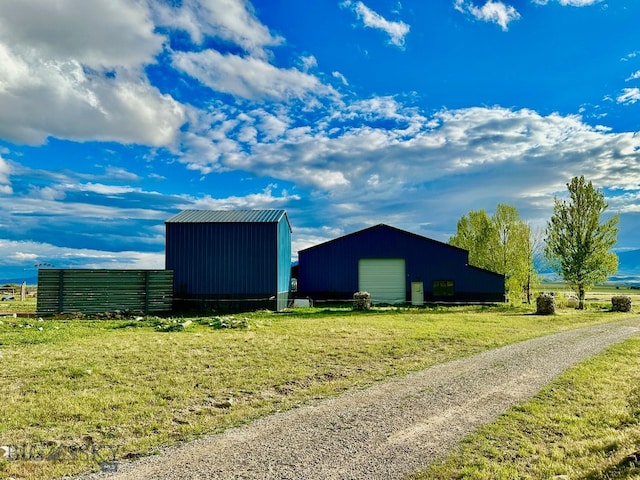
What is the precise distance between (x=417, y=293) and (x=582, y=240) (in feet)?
50.1

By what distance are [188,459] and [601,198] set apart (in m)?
41.5

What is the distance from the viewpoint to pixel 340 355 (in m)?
12.8

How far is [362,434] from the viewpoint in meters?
6.59

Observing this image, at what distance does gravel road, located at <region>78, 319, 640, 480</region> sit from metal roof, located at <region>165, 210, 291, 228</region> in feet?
64.0

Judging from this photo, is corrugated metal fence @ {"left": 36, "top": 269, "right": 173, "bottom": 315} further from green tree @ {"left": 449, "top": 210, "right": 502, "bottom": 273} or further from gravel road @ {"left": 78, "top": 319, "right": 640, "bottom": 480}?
green tree @ {"left": 449, "top": 210, "right": 502, "bottom": 273}

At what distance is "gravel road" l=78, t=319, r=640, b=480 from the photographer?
5.41 meters

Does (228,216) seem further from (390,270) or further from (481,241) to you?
(481,241)

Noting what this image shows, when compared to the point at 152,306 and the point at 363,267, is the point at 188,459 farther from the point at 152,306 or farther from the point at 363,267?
the point at 363,267

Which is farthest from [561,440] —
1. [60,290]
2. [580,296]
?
[580,296]

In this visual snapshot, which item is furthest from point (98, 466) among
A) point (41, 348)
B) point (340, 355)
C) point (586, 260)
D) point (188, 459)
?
point (586, 260)

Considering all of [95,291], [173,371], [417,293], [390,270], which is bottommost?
[173,371]

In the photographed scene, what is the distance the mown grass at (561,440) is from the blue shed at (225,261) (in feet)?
66.8

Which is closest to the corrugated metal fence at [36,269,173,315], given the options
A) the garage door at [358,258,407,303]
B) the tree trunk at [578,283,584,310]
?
the garage door at [358,258,407,303]

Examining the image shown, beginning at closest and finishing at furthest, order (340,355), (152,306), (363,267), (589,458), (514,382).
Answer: (589,458) < (514,382) < (340,355) < (152,306) < (363,267)
